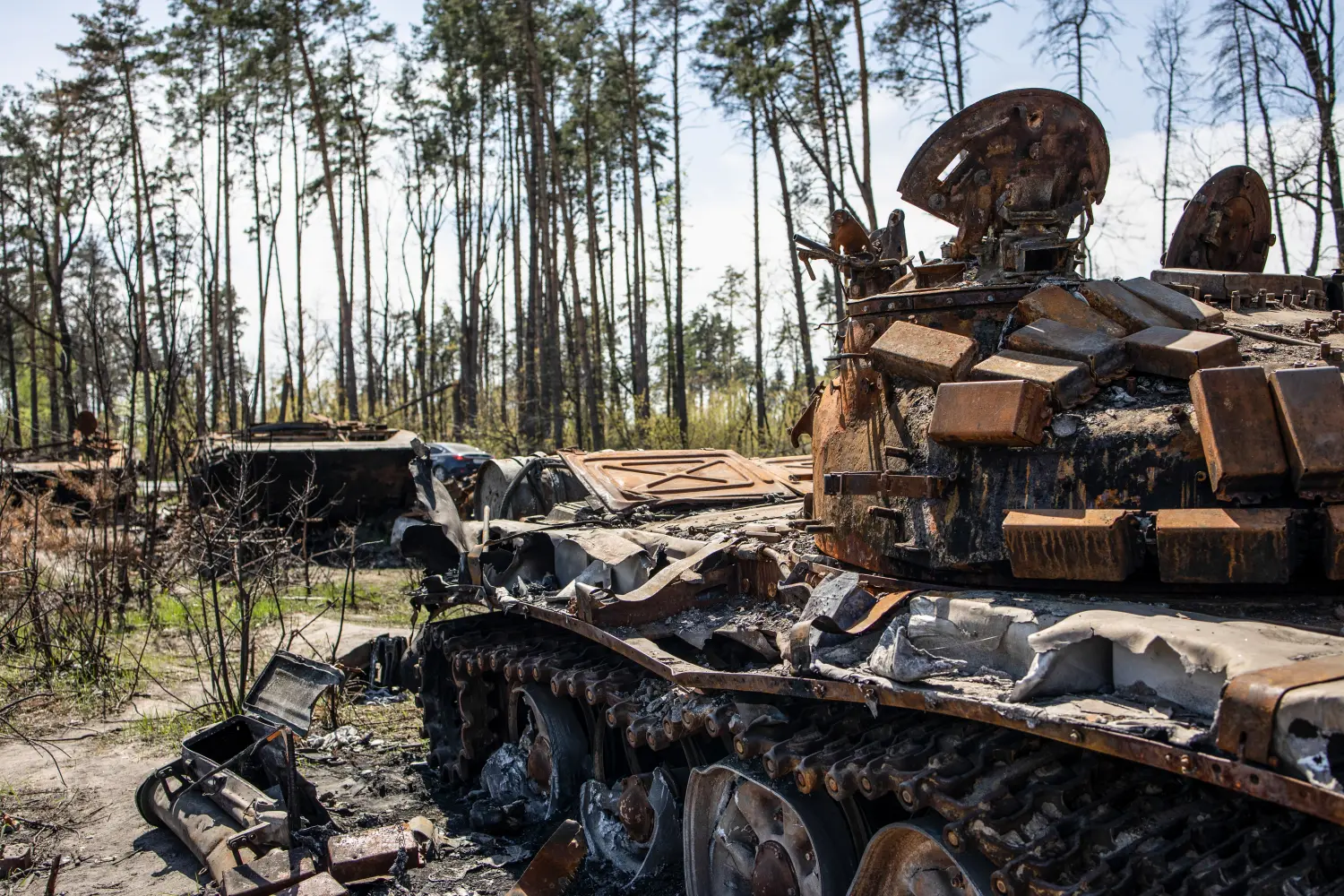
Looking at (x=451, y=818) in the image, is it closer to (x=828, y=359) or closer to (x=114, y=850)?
(x=114, y=850)

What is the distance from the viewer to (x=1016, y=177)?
15.9 feet

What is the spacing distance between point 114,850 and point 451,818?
5.65 feet

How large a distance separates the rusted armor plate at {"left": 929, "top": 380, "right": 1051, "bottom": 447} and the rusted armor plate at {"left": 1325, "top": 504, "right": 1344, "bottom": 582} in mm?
905

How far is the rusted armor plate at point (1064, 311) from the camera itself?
165 inches

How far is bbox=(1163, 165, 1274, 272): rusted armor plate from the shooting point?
5.38 metres

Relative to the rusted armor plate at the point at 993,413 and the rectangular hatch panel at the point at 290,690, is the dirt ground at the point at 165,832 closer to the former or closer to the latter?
A: the rectangular hatch panel at the point at 290,690

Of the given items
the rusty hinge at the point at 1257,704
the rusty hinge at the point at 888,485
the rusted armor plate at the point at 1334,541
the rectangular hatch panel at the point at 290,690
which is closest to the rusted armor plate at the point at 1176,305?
the rusty hinge at the point at 888,485

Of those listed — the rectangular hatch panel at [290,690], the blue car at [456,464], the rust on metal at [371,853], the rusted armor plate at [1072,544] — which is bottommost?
the rust on metal at [371,853]

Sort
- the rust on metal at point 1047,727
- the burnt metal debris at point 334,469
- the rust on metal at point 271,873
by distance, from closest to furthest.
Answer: the rust on metal at point 1047,727 < the rust on metal at point 271,873 < the burnt metal debris at point 334,469

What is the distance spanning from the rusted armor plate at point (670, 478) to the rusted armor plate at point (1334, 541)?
458 cm

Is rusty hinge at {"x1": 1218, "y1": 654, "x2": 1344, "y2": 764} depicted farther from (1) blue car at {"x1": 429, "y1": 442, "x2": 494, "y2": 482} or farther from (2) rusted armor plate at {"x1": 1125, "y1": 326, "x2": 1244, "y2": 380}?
(1) blue car at {"x1": 429, "y1": 442, "x2": 494, "y2": 482}

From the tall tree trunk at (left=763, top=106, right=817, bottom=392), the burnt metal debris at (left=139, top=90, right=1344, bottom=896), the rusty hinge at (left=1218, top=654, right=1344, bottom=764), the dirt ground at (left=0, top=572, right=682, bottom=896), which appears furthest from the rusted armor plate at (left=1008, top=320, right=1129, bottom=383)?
the tall tree trunk at (left=763, top=106, right=817, bottom=392)

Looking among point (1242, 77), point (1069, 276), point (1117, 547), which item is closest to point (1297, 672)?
point (1117, 547)

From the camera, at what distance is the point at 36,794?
6812 millimetres
